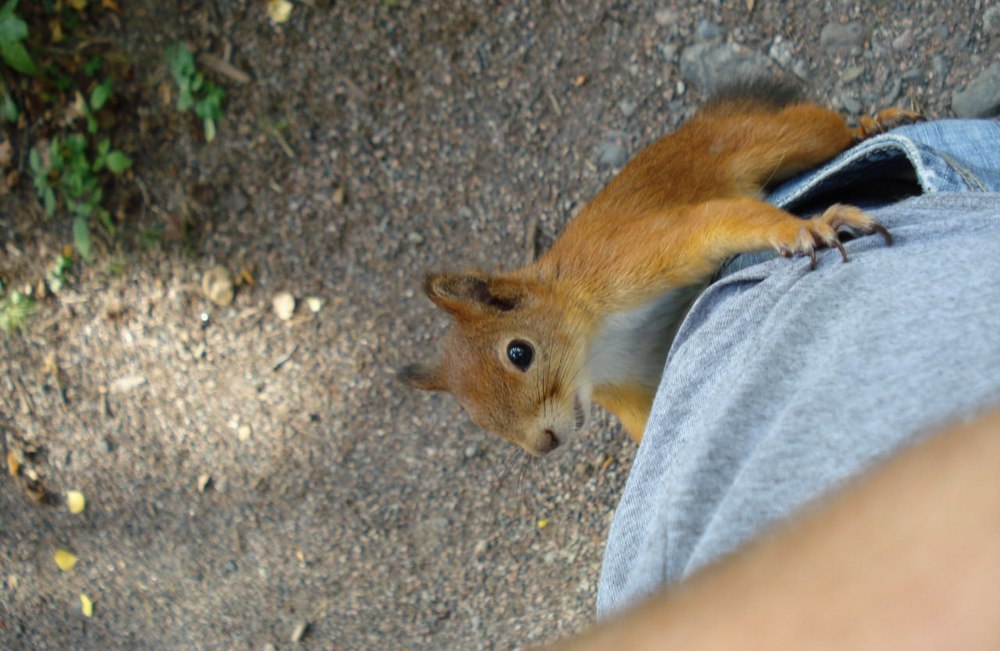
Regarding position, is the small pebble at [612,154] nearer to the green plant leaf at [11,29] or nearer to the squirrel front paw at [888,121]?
the squirrel front paw at [888,121]

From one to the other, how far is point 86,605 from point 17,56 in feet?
5.28

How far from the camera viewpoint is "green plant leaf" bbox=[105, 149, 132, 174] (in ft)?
7.18

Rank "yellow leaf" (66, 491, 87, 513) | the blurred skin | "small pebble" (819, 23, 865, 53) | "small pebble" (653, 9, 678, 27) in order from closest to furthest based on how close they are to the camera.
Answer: the blurred skin → "small pebble" (819, 23, 865, 53) → "small pebble" (653, 9, 678, 27) → "yellow leaf" (66, 491, 87, 513)

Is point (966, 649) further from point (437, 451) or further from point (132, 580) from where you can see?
point (132, 580)

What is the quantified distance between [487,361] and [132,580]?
1.51m

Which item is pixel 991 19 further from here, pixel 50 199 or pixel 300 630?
pixel 50 199

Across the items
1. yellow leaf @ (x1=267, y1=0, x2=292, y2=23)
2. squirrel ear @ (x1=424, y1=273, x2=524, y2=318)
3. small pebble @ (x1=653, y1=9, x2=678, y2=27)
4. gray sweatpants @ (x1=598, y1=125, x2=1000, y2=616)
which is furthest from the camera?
yellow leaf @ (x1=267, y1=0, x2=292, y2=23)

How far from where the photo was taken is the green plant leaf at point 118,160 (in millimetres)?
2189

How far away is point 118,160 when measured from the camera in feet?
7.18

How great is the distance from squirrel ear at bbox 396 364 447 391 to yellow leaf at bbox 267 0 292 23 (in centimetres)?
108

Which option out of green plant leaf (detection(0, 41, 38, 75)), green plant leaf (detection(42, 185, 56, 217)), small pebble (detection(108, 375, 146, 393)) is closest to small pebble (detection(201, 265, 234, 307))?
small pebble (detection(108, 375, 146, 393))

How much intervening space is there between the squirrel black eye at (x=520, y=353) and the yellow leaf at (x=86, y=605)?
1.73 metres

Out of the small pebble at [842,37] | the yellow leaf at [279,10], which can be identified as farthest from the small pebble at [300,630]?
the small pebble at [842,37]

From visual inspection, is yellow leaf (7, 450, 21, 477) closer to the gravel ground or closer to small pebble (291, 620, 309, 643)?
the gravel ground
